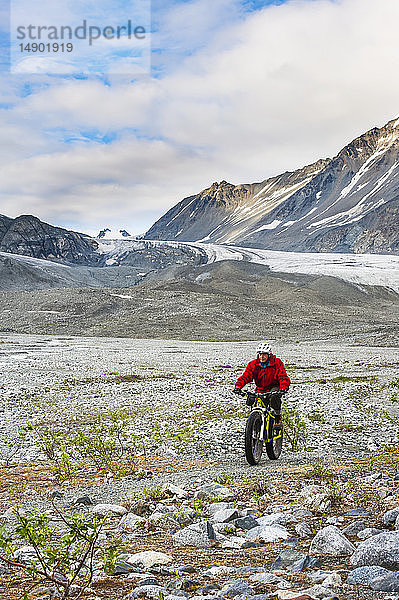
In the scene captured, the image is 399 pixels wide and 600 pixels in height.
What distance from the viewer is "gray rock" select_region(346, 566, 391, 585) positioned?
435 centimetres

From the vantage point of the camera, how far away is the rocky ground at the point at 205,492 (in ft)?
15.9

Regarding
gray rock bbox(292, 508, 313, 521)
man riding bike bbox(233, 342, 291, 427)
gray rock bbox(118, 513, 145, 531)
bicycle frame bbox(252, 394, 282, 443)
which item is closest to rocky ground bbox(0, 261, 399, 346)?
man riding bike bbox(233, 342, 291, 427)

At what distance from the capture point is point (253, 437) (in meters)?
10.8

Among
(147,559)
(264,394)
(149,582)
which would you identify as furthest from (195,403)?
(149,582)

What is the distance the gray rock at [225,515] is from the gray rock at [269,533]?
595 mm

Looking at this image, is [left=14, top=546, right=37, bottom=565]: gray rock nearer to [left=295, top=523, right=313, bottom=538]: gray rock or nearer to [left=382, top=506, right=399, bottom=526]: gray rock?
[left=295, top=523, right=313, bottom=538]: gray rock

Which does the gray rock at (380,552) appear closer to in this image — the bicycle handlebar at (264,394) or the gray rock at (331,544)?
the gray rock at (331,544)

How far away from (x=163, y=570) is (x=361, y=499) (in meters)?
3.42

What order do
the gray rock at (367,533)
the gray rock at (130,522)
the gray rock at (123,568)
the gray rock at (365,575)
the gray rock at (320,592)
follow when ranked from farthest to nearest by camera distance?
the gray rock at (130,522) → the gray rock at (367,533) → the gray rock at (123,568) → the gray rock at (365,575) → the gray rock at (320,592)

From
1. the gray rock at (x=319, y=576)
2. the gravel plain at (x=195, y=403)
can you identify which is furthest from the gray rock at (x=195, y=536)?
the gravel plain at (x=195, y=403)

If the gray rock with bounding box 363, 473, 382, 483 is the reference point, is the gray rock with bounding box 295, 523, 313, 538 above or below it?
above

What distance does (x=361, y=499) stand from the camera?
7414 mm

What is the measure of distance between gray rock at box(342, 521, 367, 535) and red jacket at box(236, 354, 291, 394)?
488cm

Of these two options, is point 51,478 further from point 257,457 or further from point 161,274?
point 161,274
